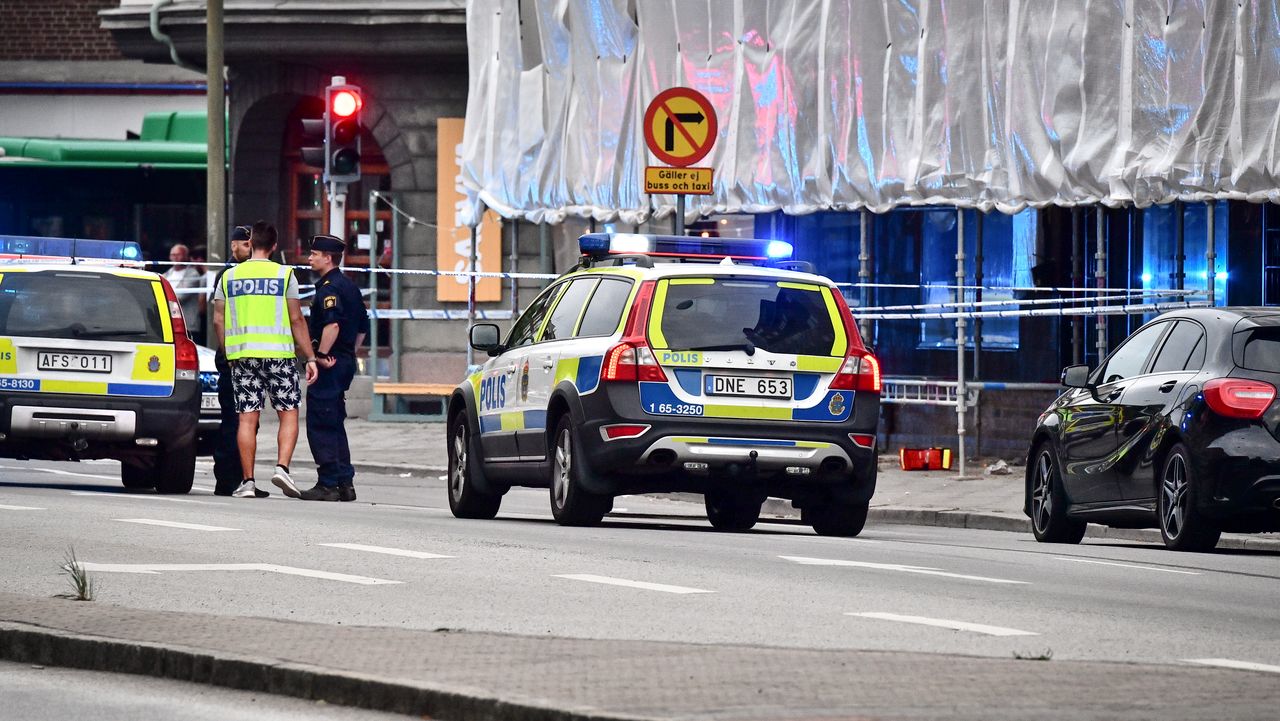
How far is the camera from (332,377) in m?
17.6

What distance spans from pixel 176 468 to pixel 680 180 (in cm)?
434

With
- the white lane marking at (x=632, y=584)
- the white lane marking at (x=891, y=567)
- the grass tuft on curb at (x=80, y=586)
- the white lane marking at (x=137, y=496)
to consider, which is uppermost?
the grass tuft on curb at (x=80, y=586)

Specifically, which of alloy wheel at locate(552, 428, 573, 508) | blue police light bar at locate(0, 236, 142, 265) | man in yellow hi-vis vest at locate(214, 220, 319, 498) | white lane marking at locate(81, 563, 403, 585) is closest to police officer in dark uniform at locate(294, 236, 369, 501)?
man in yellow hi-vis vest at locate(214, 220, 319, 498)

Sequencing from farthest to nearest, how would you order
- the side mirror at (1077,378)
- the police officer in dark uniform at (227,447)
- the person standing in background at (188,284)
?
the person standing in background at (188,284) → the police officer in dark uniform at (227,447) → the side mirror at (1077,378)

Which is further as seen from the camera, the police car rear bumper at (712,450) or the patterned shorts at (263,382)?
the patterned shorts at (263,382)

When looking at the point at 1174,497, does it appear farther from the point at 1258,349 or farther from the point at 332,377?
the point at 332,377

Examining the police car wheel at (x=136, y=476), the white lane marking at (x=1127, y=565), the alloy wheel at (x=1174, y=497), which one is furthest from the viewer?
the police car wheel at (x=136, y=476)

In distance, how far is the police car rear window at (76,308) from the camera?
680 inches

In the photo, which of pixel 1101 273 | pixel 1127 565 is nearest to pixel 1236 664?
pixel 1127 565

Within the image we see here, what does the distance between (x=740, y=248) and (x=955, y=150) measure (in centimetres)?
770

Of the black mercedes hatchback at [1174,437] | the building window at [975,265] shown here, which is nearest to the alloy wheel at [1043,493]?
the black mercedes hatchback at [1174,437]

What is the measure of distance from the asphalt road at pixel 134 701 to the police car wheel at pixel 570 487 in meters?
6.09

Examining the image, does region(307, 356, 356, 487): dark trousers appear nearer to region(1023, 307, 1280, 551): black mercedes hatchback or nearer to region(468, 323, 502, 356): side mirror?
region(468, 323, 502, 356): side mirror

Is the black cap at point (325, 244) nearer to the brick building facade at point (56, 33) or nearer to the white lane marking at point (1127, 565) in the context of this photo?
the white lane marking at point (1127, 565)
